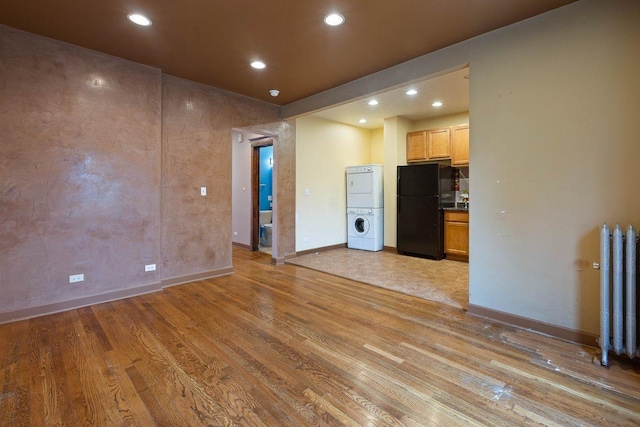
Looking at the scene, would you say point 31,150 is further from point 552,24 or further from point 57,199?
point 552,24

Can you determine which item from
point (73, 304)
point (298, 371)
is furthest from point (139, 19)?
point (298, 371)

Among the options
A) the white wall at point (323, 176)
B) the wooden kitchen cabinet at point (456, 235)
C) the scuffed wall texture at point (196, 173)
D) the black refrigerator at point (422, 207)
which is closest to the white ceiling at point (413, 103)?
the white wall at point (323, 176)

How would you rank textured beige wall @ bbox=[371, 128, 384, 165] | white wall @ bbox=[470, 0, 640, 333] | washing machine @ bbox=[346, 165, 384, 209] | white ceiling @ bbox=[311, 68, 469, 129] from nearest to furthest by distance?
white wall @ bbox=[470, 0, 640, 333]
white ceiling @ bbox=[311, 68, 469, 129]
washing machine @ bbox=[346, 165, 384, 209]
textured beige wall @ bbox=[371, 128, 384, 165]

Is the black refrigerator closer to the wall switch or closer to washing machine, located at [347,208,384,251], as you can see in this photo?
washing machine, located at [347,208,384,251]

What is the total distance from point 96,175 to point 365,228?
466 centimetres

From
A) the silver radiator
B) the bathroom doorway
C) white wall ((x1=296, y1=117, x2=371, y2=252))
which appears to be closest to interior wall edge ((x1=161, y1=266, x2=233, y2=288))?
white wall ((x1=296, y1=117, x2=371, y2=252))

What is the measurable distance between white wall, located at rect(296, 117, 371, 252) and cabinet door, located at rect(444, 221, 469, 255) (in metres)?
2.19

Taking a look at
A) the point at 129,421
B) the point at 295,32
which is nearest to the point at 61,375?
the point at 129,421

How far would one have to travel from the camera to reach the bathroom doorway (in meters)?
6.34

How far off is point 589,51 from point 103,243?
4864 millimetres

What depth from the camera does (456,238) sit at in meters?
5.31

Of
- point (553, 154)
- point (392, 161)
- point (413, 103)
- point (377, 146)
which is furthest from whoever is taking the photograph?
point (377, 146)

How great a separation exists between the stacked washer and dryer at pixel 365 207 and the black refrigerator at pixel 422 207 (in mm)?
485

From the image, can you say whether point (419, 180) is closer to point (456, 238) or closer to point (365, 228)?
point (456, 238)
